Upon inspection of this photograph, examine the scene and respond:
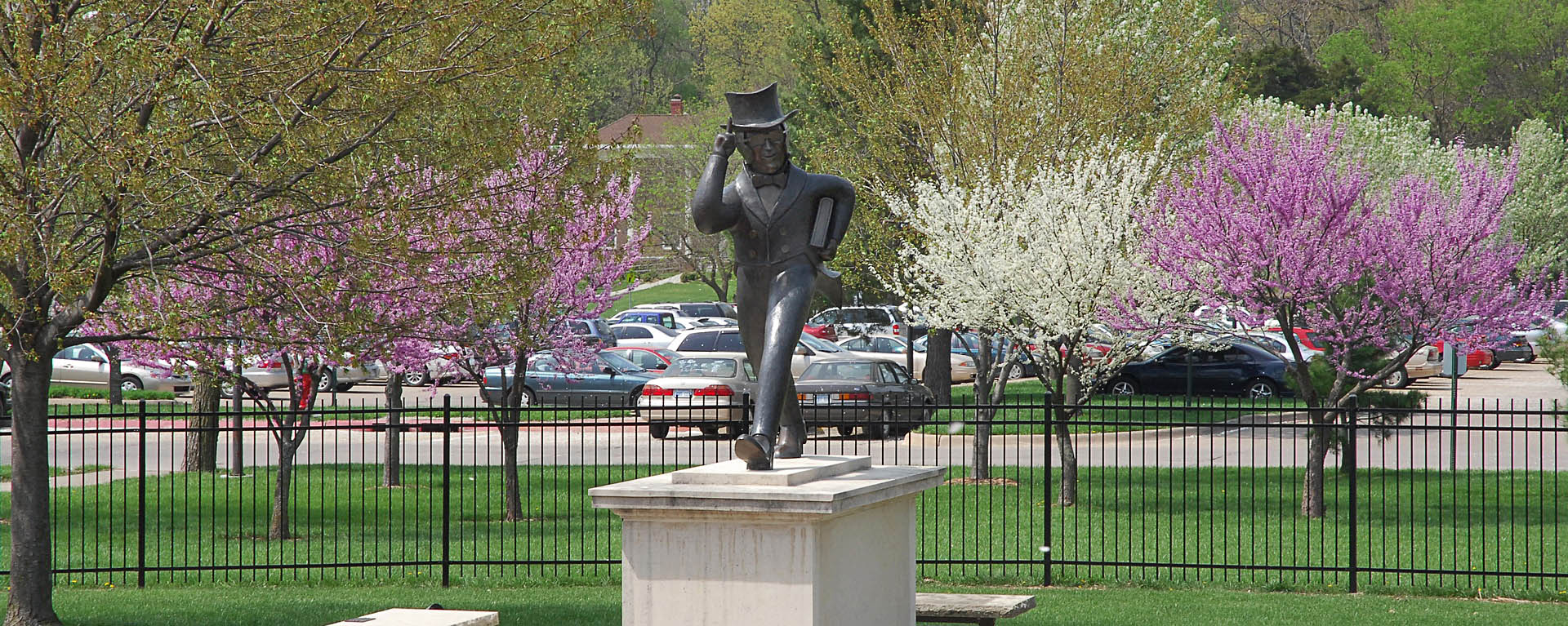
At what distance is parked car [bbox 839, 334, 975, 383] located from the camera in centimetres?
3706


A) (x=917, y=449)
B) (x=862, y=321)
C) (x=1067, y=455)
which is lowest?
(x=917, y=449)

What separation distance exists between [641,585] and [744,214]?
1.82m

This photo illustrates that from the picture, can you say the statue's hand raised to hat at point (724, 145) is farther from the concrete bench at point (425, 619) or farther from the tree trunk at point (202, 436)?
the tree trunk at point (202, 436)

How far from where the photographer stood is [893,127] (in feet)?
72.4

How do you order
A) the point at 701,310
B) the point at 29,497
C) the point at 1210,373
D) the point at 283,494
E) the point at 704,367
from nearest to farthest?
the point at 29,497 < the point at 283,494 < the point at 704,367 < the point at 1210,373 < the point at 701,310

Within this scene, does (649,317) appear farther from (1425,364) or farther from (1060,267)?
(1060,267)

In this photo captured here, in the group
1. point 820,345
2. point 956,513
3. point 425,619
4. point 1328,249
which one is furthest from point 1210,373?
point 425,619

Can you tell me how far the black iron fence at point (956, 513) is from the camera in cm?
1245

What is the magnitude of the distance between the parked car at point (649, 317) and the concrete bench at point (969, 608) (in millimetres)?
37332

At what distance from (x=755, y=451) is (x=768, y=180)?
54.4 inches

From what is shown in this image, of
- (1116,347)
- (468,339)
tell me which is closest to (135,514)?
(468,339)

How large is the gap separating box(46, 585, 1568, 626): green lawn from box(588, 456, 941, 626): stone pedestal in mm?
3934

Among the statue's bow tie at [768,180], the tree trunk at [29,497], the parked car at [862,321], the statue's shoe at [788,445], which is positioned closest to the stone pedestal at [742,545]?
the statue's shoe at [788,445]

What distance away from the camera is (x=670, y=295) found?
70438mm
